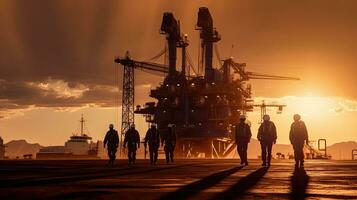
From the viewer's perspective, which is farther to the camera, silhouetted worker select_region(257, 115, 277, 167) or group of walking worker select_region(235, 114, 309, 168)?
silhouetted worker select_region(257, 115, 277, 167)

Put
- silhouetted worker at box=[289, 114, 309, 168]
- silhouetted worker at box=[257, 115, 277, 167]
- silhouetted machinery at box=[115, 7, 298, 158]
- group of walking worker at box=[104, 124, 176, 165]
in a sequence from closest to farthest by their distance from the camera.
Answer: silhouetted worker at box=[289, 114, 309, 168]
silhouetted worker at box=[257, 115, 277, 167]
group of walking worker at box=[104, 124, 176, 165]
silhouetted machinery at box=[115, 7, 298, 158]

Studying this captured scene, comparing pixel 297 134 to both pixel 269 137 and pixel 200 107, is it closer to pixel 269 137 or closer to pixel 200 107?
pixel 269 137

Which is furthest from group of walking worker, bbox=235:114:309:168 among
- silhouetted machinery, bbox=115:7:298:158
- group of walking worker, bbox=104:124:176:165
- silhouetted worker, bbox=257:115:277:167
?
silhouetted machinery, bbox=115:7:298:158

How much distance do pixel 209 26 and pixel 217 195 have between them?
99.4m

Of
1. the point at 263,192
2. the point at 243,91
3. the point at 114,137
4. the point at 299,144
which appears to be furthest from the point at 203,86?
the point at 263,192

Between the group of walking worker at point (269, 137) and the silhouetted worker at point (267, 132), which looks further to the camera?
the silhouetted worker at point (267, 132)

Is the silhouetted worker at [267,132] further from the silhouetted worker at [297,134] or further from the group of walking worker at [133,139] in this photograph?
the group of walking worker at [133,139]

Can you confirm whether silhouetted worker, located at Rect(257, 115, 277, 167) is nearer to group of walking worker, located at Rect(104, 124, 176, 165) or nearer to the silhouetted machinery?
group of walking worker, located at Rect(104, 124, 176, 165)

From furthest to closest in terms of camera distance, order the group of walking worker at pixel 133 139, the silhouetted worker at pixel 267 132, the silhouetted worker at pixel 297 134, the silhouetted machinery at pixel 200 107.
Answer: the silhouetted machinery at pixel 200 107, the group of walking worker at pixel 133 139, the silhouetted worker at pixel 267 132, the silhouetted worker at pixel 297 134

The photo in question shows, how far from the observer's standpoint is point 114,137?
29703 mm

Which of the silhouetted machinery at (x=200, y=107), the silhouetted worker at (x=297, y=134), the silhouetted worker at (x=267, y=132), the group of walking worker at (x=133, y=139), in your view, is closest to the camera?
the silhouetted worker at (x=297, y=134)

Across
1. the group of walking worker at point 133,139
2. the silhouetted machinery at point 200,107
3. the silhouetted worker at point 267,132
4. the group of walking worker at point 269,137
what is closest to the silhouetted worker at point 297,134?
the group of walking worker at point 269,137

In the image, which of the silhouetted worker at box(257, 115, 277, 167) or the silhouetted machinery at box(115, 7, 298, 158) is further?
the silhouetted machinery at box(115, 7, 298, 158)

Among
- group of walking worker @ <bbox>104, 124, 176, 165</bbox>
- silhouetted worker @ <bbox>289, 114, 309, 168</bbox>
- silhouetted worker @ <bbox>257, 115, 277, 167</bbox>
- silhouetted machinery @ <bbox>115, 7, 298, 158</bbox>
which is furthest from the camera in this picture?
silhouetted machinery @ <bbox>115, 7, 298, 158</bbox>
